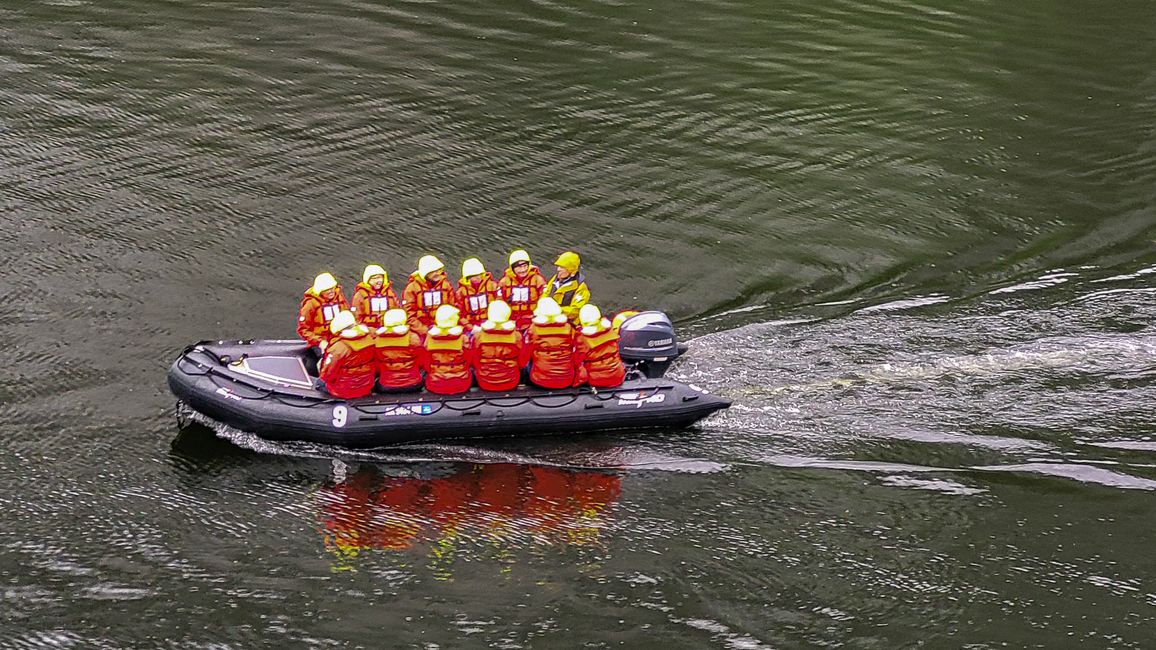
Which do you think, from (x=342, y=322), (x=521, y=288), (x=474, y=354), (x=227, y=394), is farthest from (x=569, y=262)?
(x=227, y=394)

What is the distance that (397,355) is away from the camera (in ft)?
35.3

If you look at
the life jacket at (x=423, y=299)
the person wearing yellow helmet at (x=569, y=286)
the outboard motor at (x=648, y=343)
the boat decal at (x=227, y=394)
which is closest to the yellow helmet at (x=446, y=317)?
the life jacket at (x=423, y=299)

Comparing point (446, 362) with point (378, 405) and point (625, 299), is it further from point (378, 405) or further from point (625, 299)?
point (625, 299)

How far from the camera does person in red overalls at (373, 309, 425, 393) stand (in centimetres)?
1070

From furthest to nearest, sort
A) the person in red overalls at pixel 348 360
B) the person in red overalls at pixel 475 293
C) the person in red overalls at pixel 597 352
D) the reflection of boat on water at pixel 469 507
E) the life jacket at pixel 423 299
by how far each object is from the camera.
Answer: the person in red overalls at pixel 475 293 → the life jacket at pixel 423 299 → the person in red overalls at pixel 597 352 → the person in red overalls at pixel 348 360 → the reflection of boat on water at pixel 469 507

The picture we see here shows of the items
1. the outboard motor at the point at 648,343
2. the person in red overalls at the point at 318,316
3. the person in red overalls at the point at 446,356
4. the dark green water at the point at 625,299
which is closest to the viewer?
the dark green water at the point at 625,299

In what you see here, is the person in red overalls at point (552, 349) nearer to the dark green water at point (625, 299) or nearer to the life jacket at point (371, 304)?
the dark green water at point (625, 299)

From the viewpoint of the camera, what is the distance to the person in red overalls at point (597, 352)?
35.7 feet

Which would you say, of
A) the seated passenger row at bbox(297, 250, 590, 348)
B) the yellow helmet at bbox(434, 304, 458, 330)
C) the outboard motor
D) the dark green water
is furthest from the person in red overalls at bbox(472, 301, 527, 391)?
the outboard motor

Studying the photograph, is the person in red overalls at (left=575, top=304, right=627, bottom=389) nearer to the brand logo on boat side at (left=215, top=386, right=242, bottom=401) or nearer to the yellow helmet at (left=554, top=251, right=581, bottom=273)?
the yellow helmet at (left=554, top=251, right=581, bottom=273)

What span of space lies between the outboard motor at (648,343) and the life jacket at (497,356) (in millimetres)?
973

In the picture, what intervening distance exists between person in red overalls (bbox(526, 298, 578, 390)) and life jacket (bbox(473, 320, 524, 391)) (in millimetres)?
158

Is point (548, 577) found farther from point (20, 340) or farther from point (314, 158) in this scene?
point (314, 158)

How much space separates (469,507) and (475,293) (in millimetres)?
2172
